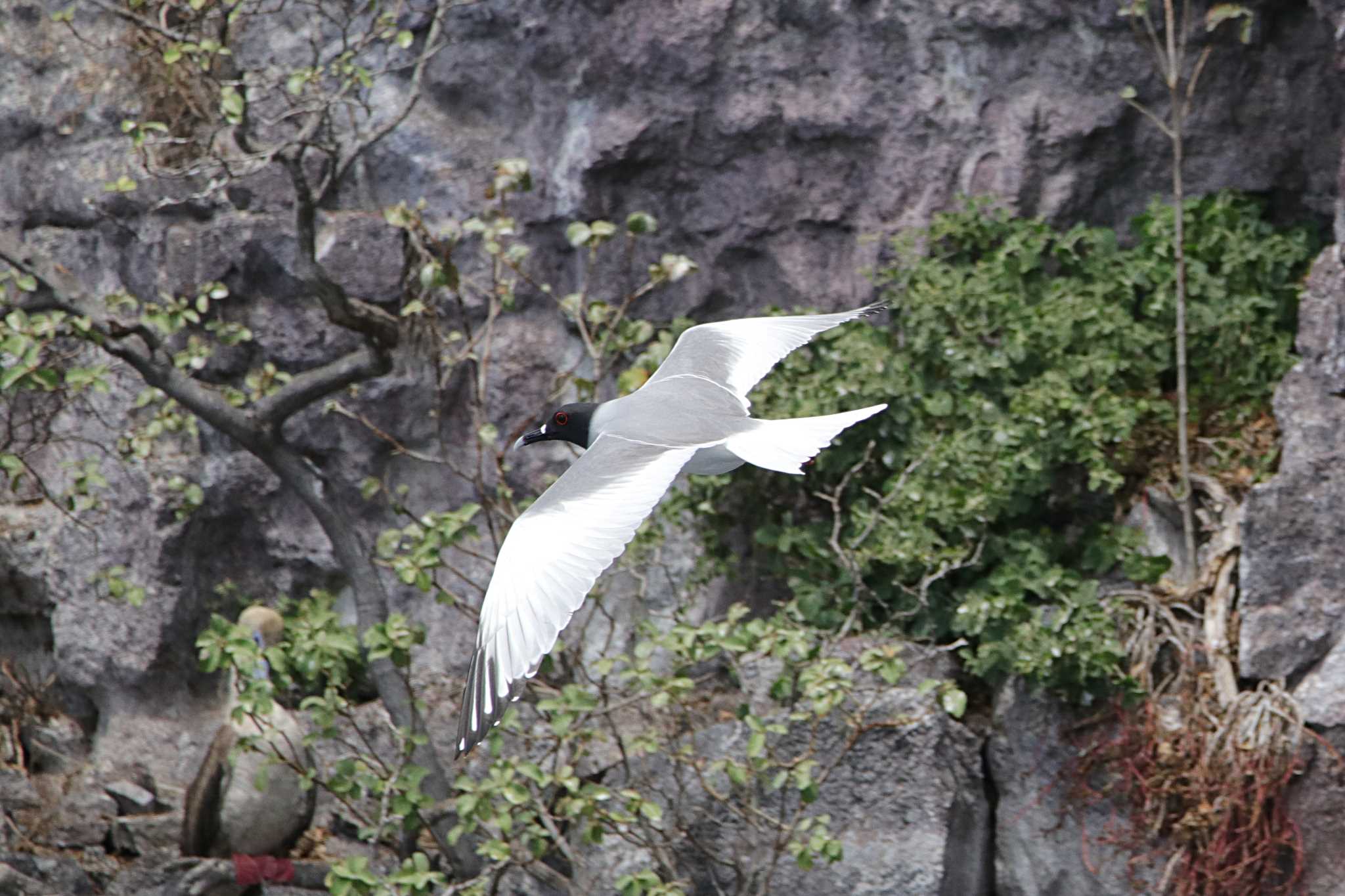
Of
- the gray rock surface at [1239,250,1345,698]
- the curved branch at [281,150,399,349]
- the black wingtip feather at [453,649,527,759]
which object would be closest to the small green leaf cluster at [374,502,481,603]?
the curved branch at [281,150,399,349]

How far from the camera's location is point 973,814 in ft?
14.7

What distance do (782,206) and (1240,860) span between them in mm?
2421

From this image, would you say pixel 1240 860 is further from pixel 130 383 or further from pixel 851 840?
pixel 130 383

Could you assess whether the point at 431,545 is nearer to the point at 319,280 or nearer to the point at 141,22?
the point at 319,280

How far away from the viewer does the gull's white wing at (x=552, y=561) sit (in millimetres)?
2881

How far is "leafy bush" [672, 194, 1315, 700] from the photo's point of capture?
454 cm

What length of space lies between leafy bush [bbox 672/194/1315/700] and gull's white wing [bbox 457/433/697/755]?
4.33 feet

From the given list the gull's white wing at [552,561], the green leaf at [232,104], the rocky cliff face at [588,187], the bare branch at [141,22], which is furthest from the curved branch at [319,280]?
the gull's white wing at [552,561]

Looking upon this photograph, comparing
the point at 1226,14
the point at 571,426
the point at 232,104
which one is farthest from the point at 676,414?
the point at 1226,14

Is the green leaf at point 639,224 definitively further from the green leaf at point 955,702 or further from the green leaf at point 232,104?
the green leaf at point 955,702

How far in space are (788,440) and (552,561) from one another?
1.68 ft

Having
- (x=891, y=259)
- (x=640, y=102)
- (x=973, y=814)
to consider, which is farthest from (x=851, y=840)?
(x=640, y=102)

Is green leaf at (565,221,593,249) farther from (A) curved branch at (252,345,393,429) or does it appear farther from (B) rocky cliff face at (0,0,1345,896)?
(B) rocky cliff face at (0,0,1345,896)

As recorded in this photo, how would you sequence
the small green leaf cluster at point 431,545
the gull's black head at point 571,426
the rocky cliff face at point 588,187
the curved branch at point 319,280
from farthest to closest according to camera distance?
the rocky cliff face at point 588,187 → the curved branch at point 319,280 → the small green leaf cluster at point 431,545 → the gull's black head at point 571,426
